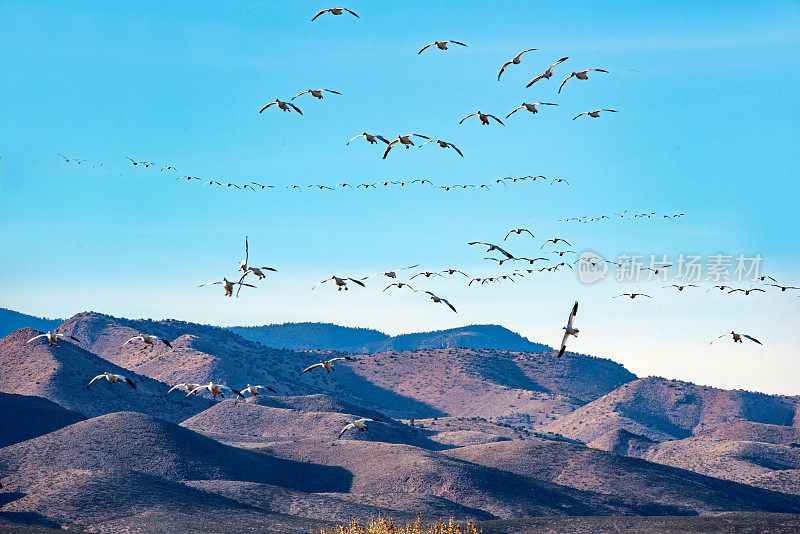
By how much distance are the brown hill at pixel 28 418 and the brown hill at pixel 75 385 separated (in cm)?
1420

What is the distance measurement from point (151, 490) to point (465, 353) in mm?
142321

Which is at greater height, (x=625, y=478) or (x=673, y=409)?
(x=673, y=409)

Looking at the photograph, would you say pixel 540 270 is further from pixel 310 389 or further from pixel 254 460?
pixel 310 389

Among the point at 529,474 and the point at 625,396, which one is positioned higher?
the point at 625,396

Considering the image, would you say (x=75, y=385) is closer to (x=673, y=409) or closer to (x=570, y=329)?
(x=570, y=329)

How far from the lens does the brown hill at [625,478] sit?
212 feet

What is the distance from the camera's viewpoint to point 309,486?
6506 cm

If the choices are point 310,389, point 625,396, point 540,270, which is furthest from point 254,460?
point 625,396

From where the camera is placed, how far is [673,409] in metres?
167

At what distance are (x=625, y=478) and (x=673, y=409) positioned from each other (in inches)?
4164

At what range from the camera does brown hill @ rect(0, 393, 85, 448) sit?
7544cm

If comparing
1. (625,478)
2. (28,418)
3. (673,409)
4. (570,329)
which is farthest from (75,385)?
(673,409)

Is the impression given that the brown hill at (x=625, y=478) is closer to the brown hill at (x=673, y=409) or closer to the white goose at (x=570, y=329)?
the white goose at (x=570, y=329)

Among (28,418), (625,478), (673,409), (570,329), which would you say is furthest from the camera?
(673,409)
